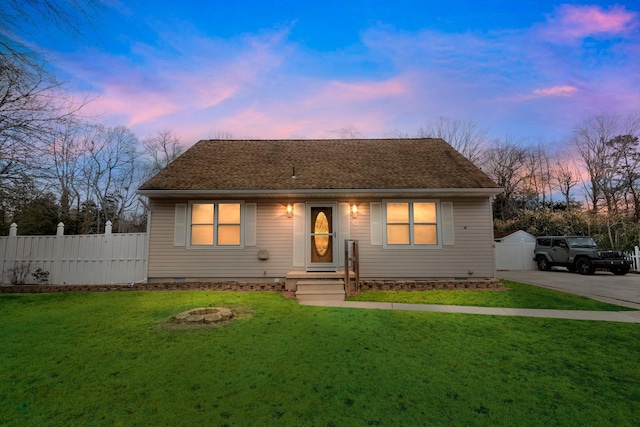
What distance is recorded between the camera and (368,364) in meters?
3.70

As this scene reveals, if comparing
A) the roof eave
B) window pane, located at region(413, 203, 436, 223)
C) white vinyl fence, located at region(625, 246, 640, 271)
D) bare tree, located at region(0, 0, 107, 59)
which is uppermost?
bare tree, located at region(0, 0, 107, 59)

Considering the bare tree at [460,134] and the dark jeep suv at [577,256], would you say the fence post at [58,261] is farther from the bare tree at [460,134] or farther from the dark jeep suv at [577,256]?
the bare tree at [460,134]

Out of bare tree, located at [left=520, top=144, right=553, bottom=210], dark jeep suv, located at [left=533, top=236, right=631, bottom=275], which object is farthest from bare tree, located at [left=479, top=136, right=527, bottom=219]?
dark jeep suv, located at [left=533, top=236, right=631, bottom=275]

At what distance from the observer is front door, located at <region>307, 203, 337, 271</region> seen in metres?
9.67

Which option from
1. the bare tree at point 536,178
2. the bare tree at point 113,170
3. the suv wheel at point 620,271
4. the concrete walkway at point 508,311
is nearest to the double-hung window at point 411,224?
the concrete walkway at point 508,311

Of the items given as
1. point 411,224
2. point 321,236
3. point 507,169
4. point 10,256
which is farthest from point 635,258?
point 10,256

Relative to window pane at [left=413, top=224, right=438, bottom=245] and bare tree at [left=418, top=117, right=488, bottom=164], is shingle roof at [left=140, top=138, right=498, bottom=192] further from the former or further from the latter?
bare tree at [left=418, top=117, right=488, bottom=164]

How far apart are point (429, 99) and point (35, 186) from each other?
1581 cm

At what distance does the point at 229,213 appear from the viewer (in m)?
9.87

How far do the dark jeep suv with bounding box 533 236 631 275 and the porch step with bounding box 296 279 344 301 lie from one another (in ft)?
40.7

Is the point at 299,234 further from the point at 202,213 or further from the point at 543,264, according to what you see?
the point at 543,264

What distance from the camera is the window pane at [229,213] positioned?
32.3ft

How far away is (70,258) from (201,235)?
4287mm

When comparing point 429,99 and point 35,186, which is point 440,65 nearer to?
point 429,99
